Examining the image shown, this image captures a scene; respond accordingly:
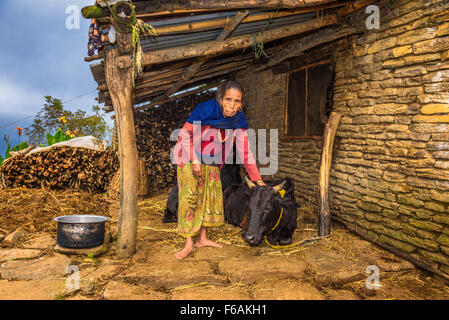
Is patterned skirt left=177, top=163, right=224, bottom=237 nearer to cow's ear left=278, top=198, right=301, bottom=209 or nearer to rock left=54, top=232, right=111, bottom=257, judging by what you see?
cow's ear left=278, top=198, right=301, bottom=209

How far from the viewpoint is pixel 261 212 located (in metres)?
3.33

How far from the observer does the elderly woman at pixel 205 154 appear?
3174 mm

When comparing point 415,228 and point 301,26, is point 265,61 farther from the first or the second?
point 415,228

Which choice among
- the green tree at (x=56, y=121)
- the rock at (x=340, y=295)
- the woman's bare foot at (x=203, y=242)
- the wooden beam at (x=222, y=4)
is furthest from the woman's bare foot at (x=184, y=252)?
the green tree at (x=56, y=121)

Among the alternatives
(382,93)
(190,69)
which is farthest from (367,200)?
(190,69)

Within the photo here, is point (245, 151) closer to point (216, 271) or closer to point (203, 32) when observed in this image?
point (216, 271)

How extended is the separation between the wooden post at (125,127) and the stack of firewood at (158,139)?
4.56 meters

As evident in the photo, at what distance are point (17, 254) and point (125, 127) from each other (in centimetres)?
192

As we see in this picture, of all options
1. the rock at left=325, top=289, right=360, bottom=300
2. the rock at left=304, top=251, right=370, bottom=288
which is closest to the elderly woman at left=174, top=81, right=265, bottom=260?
the rock at left=304, top=251, right=370, bottom=288

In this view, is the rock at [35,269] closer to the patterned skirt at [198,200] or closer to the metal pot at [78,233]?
the metal pot at [78,233]

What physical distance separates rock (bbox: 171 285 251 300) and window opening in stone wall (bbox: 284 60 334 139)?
3.30 metres

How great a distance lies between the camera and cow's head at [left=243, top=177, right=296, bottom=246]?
3.20 meters

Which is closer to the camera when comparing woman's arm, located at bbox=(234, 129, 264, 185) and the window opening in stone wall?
woman's arm, located at bbox=(234, 129, 264, 185)

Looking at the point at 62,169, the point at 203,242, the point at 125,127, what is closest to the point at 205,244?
the point at 203,242
